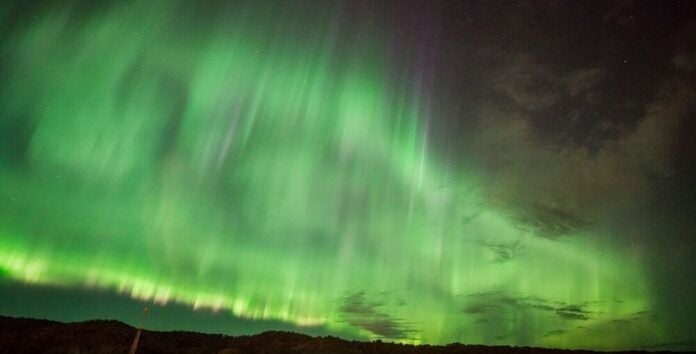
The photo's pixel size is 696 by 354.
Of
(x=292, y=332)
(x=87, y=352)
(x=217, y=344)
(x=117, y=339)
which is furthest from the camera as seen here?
(x=292, y=332)

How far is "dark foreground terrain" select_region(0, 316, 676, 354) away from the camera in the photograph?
43906mm

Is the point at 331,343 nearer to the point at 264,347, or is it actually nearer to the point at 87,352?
the point at 264,347

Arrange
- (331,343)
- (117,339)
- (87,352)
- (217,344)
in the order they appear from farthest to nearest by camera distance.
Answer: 1. (331,343)
2. (217,344)
3. (117,339)
4. (87,352)

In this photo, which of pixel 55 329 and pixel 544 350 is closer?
pixel 55 329

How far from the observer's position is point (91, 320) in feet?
171

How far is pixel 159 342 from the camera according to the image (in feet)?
161

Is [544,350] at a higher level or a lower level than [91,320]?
higher

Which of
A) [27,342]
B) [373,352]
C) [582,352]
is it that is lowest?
[27,342]

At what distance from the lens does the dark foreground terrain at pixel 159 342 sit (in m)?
43.9

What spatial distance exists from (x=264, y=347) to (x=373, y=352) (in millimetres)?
13055

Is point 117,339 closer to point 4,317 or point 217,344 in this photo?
point 217,344

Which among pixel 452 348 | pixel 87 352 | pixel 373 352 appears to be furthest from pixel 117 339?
pixel 452 348

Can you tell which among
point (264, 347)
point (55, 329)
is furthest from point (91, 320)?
point (264, 347)

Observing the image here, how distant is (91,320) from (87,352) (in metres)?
10.9
